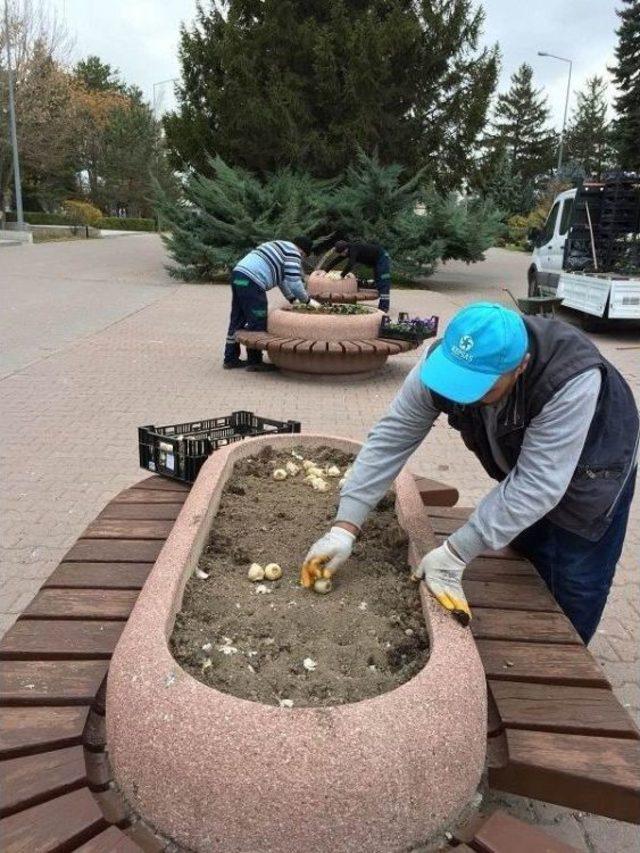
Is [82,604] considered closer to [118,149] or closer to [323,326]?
[323,326]

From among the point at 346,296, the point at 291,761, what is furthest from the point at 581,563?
the point at 346,296

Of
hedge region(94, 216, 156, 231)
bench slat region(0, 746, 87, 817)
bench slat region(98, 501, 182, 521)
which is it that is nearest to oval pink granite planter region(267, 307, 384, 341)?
bench slat region(98, 501, 182, 521)

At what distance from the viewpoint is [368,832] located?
1.44 m

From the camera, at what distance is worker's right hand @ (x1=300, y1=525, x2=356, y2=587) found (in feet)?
7.24

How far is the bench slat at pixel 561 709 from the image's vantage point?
5.86ft

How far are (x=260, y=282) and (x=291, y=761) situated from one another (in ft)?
22.2

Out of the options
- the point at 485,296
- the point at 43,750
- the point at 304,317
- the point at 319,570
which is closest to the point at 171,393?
the point at 304,317

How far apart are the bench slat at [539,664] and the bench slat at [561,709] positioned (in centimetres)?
2

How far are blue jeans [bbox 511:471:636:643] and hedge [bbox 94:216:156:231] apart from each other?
47.3 m

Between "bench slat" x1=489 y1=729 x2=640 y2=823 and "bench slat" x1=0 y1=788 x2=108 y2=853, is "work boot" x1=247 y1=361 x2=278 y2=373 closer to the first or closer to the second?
"bench slat" x1=489 y1=729 x2=640 y2=823

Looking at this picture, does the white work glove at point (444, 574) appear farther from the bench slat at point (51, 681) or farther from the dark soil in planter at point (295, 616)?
the bench slat at point (51, 681)

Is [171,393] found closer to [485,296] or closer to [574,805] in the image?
[574,805]

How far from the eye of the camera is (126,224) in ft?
159

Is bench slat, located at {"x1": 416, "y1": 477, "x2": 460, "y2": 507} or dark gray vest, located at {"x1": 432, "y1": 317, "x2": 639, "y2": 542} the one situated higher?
dark gray vest, located at {"x1": 432, "y1": 317, "x2": 639, "y2": 542}
